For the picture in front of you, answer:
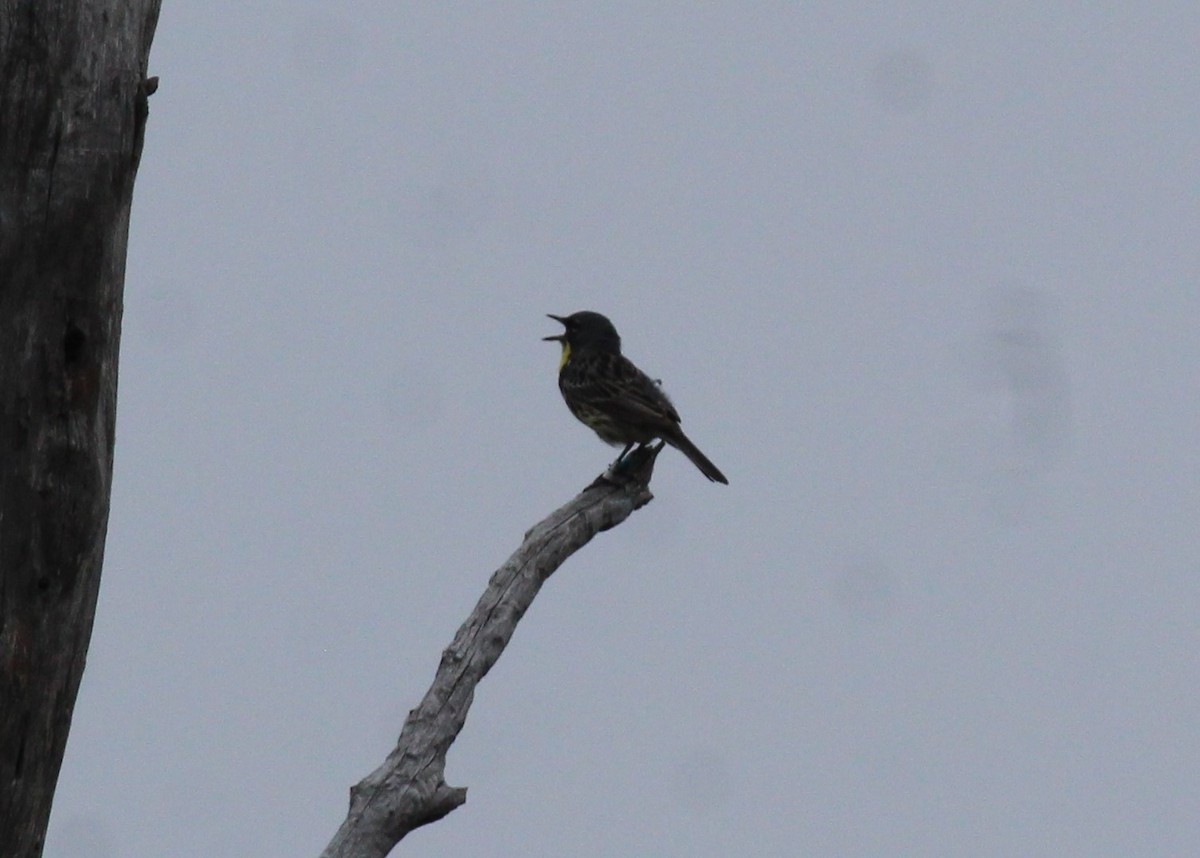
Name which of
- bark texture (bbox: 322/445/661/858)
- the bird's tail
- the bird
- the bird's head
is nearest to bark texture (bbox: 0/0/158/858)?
bark texture (bbox: 322/445/661/858)

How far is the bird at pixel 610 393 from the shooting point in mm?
9070

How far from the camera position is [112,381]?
4.90 m

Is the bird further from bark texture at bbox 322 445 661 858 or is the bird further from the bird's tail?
bark texture at bbox 322 445 661 858

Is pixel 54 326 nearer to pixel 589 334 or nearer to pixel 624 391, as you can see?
pixel 624 391

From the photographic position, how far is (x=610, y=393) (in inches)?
376

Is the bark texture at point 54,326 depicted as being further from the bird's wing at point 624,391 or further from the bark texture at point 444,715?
the bird's wing at point 624,391

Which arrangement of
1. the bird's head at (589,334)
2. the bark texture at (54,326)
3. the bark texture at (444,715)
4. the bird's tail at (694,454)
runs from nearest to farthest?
the bark texture at (54,326), the bark texture at (444,715), the bird's tail at (694,454), the bird's head at (589,334)

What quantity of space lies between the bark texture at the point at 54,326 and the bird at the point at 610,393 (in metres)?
4.23

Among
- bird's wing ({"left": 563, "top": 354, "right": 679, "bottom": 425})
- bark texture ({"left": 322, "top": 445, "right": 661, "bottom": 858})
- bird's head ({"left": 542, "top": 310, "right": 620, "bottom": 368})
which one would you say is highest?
bird's head ({"left": 542, "top": 310, "right": 620, "bottom": 368})

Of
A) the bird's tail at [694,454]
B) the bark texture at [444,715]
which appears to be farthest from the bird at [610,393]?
the bark texture at [444,715]

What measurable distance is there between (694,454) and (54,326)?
16.0 ft

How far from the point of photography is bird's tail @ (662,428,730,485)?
8.95 meters

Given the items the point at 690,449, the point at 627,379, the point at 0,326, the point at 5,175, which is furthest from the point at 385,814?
the point at 627,379

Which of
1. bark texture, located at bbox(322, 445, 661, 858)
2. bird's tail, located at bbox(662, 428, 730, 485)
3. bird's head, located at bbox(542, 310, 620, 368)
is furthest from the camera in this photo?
bird's head, located at bbox(542, 310, 620, 368)
